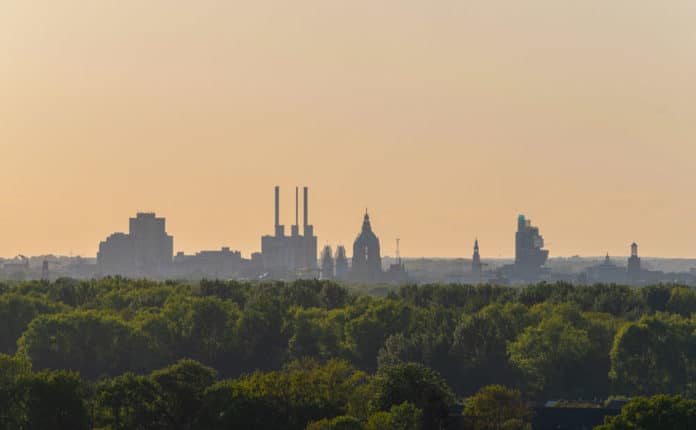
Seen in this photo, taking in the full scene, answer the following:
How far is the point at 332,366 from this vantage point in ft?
449

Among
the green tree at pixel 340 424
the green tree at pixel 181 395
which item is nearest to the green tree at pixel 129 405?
the green tree at pixel 181 395

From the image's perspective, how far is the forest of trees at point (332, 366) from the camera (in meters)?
113

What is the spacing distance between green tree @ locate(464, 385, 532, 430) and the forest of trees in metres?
0.14

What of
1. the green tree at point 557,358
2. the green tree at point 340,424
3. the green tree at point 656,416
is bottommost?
the green tree at point 340,424

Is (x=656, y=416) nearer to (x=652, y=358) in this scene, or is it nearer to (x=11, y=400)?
(x=11, y=400)

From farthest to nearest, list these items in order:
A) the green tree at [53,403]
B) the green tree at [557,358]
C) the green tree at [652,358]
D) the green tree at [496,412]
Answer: the green tree at [557,358] < the green tree at [652,358] < the green tree at [496,412] < the green tree at [53,403]

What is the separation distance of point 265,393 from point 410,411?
34.9ft

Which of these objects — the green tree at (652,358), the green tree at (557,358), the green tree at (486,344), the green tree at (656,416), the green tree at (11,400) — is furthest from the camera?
the green tree at (486,344)

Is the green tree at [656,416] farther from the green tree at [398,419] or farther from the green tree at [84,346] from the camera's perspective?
the green tree at [84,346]

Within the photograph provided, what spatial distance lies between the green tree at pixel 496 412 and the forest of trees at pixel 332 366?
5.6 inches

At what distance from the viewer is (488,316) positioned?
18438cm

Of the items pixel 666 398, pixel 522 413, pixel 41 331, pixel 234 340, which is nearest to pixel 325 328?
pixel 234 340

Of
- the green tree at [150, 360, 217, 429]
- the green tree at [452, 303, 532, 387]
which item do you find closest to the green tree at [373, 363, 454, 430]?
the green tree at [150, 360, 217, 429]

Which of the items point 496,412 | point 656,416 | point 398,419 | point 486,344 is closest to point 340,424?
point 398,419
